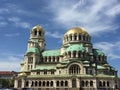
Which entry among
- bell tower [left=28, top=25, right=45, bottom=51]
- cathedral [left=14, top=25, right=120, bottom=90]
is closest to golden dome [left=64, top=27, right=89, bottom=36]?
cathedral [left=14, top=25, right=120, bottom=90]

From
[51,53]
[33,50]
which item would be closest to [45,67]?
[51,53]

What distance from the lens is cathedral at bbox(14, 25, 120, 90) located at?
86606 millimetres

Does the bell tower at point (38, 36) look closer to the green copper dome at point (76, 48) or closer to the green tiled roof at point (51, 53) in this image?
the green tiled roof at point (51, 53)

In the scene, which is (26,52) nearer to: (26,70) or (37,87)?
(26,70)

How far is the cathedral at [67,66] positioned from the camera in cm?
8661

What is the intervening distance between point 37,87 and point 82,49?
22.9 m

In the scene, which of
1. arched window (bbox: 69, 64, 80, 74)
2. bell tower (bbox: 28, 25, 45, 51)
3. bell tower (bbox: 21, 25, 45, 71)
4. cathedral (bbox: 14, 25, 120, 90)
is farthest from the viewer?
bell tower (bbox: 28, 25, 45, 51)

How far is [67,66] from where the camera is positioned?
8988 centimetres

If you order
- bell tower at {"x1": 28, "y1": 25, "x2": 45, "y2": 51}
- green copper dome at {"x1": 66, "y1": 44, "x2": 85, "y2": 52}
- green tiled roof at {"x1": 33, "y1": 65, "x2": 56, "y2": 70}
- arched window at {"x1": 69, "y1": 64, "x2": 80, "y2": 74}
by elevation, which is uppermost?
bell tower at {"x1": 28, "y1": 25, "x2": 45, "y2": 51}

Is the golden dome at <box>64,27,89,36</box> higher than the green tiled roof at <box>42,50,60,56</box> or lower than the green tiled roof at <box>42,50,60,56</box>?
higher

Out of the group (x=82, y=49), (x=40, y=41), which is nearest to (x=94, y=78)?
(x=82, y=49)

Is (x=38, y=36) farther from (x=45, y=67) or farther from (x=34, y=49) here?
(x=45, y=67)

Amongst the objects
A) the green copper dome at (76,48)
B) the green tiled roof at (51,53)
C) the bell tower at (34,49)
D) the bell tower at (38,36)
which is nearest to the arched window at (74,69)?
the green copper dome at (76,48)

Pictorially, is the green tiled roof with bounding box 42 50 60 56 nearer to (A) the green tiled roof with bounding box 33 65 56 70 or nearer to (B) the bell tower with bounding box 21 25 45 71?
(B) the bell tower with bounding box 21 25 45 71
